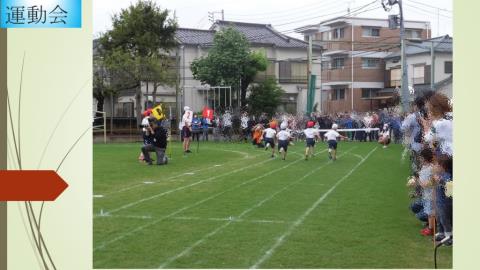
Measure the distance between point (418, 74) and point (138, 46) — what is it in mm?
16233

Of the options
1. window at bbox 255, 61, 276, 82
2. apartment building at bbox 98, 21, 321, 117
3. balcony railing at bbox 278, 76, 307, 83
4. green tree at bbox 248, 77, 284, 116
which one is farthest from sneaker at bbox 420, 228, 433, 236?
balcony railing at bbox 278, 76, 307, 83

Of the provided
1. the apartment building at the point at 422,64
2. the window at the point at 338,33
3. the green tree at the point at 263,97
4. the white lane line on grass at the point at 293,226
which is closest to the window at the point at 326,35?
the window at the point at 338,33

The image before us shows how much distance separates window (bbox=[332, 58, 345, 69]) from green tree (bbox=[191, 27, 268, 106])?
10263 mm

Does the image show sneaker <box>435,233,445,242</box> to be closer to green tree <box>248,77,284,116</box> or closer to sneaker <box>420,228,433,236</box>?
sneaker <box>420,228,433,236</box>

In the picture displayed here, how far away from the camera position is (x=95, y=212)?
9.38 m

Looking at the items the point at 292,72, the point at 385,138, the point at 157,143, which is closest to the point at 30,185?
the point at 157,143

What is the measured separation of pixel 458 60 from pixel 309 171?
9.71 meters

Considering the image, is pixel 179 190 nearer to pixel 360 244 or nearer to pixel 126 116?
pixel 360 244

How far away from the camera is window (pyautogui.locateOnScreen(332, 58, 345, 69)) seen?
41053 millimetres

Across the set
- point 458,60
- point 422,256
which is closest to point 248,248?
point 422,256

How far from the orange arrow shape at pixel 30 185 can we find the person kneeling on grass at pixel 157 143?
1099 centimetres

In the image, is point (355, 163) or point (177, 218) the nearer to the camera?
point (177, 218)

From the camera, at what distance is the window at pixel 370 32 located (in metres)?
38.6

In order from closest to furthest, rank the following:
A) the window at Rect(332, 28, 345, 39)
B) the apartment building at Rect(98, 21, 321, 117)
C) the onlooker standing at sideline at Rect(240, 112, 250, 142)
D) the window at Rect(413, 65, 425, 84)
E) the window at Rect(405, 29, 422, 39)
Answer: the onlooker standing at sideline at Rect(240, 112, 250, 142) → the apartment building at Rect(98, 21, 321, 117) → the window at Rect(405, 29, 422, 39) → the window at Rect(413, 65, 425, 84) → the window at Rect(332, 28, 345, 39)
